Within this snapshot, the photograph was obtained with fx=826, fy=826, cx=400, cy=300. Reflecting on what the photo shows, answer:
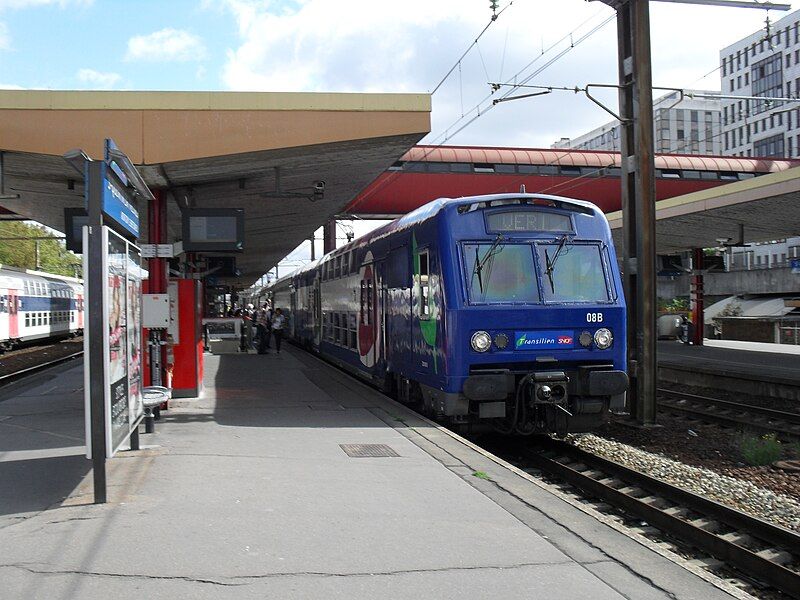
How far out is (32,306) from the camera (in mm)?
33562

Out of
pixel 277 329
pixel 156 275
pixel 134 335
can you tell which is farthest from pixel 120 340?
pixel 277 329

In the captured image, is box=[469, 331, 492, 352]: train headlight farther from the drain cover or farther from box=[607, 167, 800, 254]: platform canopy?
box=[607, 167, 800, 254]: platform canopy

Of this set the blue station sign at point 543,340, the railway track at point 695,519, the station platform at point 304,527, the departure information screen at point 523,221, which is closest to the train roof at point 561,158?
the departure information screen at point 523,221

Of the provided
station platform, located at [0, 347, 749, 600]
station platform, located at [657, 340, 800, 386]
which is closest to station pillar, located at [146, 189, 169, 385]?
station platform, located at [0, 347, 749, 600]

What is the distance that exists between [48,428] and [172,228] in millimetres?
10801

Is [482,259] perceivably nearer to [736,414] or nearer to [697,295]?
Result: [736,414]

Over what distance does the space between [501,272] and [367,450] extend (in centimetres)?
266

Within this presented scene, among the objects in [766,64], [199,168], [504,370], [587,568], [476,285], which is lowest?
[587,568]

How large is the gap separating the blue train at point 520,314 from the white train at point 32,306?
23.7 m

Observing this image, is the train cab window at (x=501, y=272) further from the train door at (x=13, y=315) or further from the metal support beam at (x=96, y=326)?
the train door at (x=13, y=315)

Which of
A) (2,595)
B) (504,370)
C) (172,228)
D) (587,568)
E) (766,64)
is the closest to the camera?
(2,595)

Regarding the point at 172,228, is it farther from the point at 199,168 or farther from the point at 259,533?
the point at 259,533

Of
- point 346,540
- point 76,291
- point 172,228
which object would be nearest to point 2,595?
point 346,540

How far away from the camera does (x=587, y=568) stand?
16.4 feet
